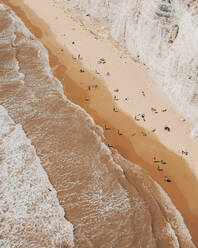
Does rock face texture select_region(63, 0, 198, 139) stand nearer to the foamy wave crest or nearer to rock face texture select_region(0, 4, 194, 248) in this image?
rock face texture select_region(0, 4, 194, 248)

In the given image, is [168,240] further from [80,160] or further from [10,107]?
[10,107]

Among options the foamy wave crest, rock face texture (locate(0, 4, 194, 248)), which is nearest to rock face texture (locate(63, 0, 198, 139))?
rock face texture (locate(0, 4, 194, 248))

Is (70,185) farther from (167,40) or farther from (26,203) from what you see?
(167,40)

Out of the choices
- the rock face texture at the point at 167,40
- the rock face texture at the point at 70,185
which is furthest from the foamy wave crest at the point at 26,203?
the rock face texture at the point at 167,40

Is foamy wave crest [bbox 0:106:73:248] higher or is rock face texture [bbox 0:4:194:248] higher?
rock face texture [bbox 0:4:194:248]

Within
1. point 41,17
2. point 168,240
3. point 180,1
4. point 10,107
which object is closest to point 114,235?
point 168,240
